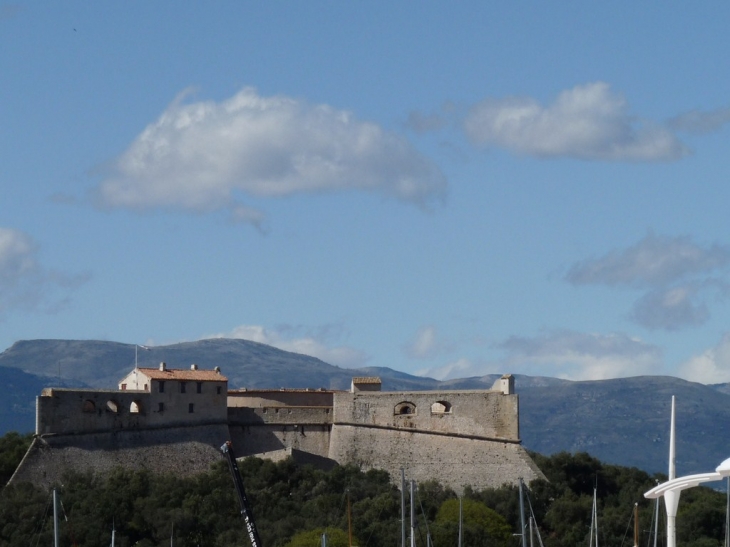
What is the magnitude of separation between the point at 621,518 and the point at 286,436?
13243 millimetres

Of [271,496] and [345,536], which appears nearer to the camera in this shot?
[345,536]

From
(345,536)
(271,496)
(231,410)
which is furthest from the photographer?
(231,410)

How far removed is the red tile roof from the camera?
61344mm

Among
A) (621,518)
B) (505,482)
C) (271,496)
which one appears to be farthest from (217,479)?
(621,518)

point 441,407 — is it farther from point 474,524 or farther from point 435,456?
point 474,524

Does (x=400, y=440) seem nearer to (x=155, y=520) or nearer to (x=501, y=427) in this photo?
Result: (x=501, y=427)

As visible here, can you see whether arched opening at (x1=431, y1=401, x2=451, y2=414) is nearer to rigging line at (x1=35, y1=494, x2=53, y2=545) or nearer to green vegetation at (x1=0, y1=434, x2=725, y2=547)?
green vegetation at (x1=0, y1=434, x2=725, y2=547)

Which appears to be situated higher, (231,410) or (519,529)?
(231,410)

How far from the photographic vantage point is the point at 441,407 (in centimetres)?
6194

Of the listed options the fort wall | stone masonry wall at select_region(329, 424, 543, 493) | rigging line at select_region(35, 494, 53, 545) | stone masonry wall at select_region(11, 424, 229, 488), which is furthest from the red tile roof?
rigging line at select_region(35, 494, 53, 545)

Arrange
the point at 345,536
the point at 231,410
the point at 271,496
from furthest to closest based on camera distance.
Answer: the point at 231,410 < the point at 271,496 < the point at 345,536

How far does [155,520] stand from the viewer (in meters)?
57.0

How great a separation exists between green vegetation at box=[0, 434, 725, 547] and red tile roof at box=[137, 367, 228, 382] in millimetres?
3427

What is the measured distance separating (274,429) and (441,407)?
6.48 metres
